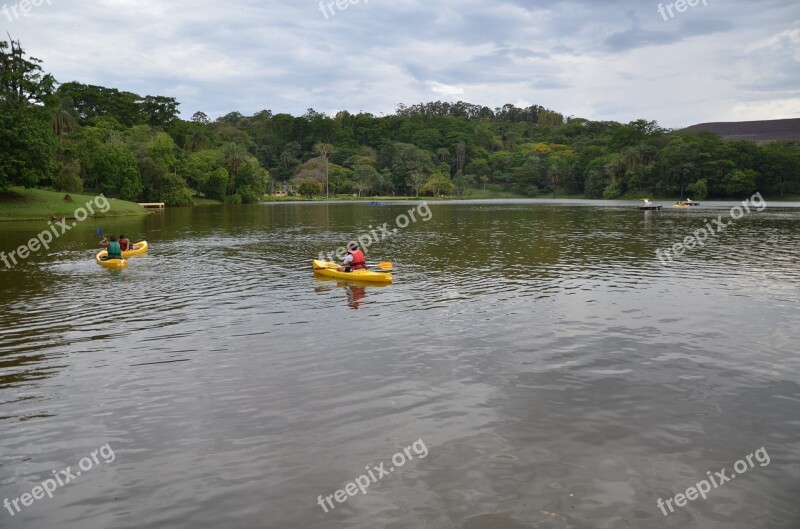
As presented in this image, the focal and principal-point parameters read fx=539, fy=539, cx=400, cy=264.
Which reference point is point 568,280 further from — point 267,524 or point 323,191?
point 323,191

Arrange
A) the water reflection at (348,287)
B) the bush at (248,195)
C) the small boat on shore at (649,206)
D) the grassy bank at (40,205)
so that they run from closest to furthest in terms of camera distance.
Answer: the water reflection at (348,287), the grassy bank at (40,205), the small boat on shore at (649,206), the bush at (248,195)

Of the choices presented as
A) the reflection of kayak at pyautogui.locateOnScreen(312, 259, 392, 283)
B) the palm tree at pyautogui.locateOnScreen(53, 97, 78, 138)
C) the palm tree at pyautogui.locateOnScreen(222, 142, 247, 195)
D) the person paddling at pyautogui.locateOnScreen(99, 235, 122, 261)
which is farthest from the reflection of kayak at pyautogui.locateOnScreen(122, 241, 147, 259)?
the palm tree at pyautogui.locateOnScreen(222, 142, 247, 195)

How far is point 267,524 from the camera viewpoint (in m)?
7.05

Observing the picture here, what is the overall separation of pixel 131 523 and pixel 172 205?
99.7 m

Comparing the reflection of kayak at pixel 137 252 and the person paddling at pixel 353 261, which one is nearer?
the person paddling at pixel 353 261

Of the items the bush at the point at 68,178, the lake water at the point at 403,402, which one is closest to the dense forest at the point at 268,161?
the bush at the point at 68,178

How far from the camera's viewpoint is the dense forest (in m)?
60.5

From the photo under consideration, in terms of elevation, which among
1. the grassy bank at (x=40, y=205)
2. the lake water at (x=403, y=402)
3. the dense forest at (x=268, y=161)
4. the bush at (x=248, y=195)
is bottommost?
the lake water at (x=403, y=402)

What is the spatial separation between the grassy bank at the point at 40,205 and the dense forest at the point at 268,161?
2.30m

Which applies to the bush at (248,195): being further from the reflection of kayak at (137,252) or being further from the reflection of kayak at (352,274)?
the reflection of kayak at (352,274)

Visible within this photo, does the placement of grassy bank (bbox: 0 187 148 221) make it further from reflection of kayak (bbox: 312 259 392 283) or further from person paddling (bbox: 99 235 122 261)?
reflection of kayak (bbox: 312 259 392 283)

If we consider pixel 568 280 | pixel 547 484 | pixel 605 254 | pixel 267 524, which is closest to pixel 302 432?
pixel 267 524

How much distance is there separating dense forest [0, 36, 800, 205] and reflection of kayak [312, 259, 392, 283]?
46.8 m

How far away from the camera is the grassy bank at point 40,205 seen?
56688mm
